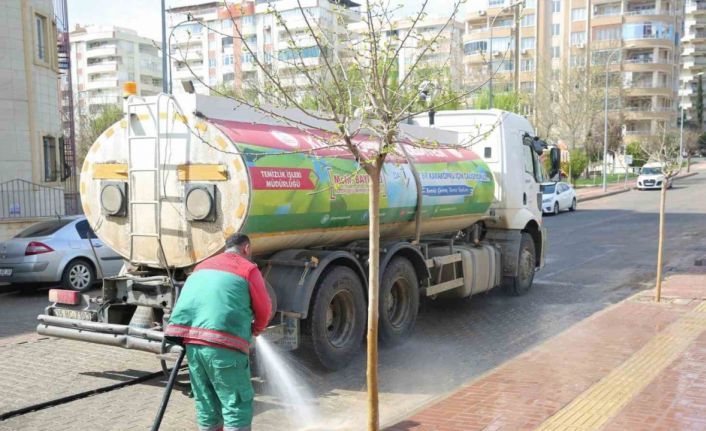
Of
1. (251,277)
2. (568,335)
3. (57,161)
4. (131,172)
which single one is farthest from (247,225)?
(57,161)

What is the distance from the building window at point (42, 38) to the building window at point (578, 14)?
241 feet

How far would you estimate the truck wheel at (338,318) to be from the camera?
23.6 feet

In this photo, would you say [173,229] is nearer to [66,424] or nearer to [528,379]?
[66,424]

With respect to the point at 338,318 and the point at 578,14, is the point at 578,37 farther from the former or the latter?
the point at 338,318

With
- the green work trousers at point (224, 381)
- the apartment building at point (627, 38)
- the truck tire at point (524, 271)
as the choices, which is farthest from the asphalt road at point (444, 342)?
the apartment building at point (627, 38)

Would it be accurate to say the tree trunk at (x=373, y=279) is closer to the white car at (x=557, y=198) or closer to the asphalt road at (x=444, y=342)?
the asphalt road at (x=444, y=342)

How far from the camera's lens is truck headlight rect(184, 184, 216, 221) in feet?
21.9

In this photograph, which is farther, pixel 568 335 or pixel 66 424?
pixel 568 335

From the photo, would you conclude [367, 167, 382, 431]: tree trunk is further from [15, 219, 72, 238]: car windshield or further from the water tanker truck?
[15, 219, 72, 238]: car windshield

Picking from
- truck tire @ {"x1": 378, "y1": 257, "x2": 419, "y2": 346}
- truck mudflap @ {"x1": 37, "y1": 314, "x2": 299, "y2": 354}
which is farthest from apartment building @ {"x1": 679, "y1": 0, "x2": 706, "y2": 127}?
truck mudflap @ {"x1": 37, "y1": 314, "x2": 299, "y2": 354}

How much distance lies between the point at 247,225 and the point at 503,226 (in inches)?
247

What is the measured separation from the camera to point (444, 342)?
8.84 m

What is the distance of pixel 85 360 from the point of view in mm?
8023

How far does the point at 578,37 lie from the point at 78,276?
80.1 meters
